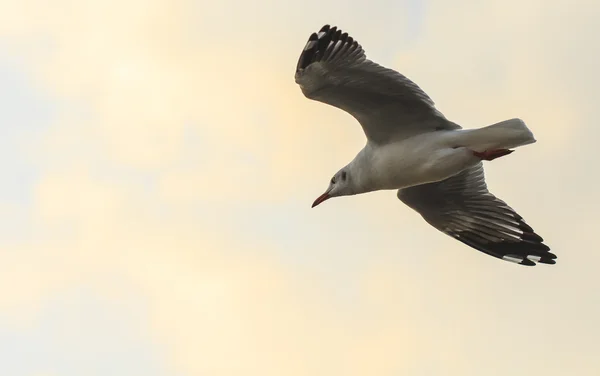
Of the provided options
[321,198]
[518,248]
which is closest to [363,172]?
[321,198]

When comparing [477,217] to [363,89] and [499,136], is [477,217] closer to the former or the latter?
[499,136]

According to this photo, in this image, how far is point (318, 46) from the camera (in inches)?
320

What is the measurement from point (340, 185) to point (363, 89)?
4.44ft

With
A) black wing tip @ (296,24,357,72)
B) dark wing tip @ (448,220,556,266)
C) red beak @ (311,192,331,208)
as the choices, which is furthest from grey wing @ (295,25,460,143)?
dark wing tip @ (448,220,556,266)

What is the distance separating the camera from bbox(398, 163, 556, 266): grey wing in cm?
973

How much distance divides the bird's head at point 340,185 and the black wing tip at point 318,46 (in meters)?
1.50

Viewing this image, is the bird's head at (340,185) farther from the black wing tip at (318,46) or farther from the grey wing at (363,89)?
the black wing tip at (318,46)

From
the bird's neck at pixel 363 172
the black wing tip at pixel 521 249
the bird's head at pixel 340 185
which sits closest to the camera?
the bird's neck at pixel 363 172

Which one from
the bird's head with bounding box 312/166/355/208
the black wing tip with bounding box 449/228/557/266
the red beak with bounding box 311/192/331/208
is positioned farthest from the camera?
the red beak with bounding box 311/192/331/208

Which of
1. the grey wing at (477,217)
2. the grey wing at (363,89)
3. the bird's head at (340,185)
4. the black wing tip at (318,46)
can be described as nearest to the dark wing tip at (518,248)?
the grey wing at (477,217)

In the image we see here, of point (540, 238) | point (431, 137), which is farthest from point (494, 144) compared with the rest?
point (540, 238)

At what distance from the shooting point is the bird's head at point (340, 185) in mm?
9359

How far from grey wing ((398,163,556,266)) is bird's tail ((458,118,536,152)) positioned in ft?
4.38

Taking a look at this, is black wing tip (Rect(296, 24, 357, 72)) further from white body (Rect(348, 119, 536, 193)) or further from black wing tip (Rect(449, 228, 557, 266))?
black wing tip (Rect(449, 228, 557, 266))
